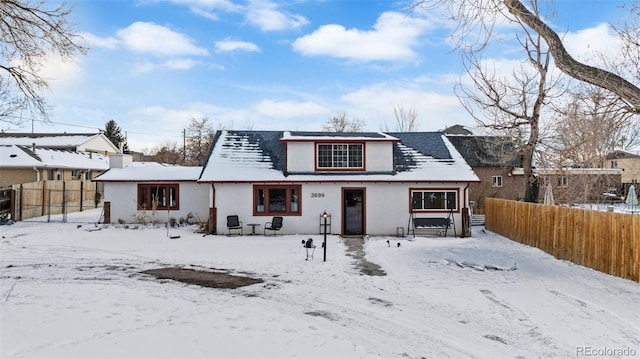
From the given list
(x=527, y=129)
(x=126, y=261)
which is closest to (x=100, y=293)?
(x=126, y=261)

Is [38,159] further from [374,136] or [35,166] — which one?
[374,136]

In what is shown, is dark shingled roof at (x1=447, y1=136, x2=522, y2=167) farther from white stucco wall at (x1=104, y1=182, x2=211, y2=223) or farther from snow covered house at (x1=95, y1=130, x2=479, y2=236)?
white stucco wall at (x1=104, y1=182, x2=211, y2=223)

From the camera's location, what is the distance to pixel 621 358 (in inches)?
213

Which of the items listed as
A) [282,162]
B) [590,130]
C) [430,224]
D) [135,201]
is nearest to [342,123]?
[282,162]

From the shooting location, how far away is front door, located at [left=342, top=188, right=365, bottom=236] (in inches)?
687

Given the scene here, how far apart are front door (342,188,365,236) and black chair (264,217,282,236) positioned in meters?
2.89

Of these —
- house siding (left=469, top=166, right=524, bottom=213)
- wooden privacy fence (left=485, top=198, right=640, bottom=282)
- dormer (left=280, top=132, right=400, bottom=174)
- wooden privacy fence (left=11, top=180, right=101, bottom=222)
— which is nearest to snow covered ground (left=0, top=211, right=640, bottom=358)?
wooden privacy fence (left=485, top=198, right=640, bottom=282)

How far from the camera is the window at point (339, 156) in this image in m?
17.7

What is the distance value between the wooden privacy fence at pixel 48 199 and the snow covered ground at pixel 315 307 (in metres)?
9.05

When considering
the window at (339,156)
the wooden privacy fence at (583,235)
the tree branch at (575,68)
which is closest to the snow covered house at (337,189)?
the window at (339,156)

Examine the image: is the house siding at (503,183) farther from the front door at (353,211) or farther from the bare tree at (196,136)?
the bare tree at (196,136)

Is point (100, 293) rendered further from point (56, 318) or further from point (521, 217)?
point (521, 217)

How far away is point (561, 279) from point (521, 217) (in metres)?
6.29

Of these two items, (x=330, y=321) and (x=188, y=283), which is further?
(x=188, y=283)
